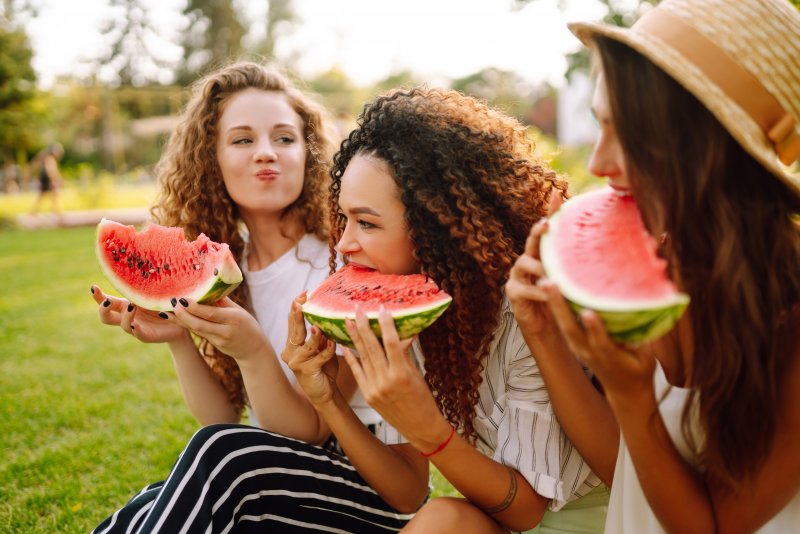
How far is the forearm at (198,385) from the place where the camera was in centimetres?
297

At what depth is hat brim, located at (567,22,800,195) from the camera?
1.45 metres

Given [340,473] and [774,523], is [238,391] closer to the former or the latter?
[340,473]

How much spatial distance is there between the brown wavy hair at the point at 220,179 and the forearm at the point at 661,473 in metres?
1.92

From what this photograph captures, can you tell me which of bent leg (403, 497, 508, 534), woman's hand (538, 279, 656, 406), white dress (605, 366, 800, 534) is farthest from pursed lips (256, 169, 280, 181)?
white dress (605, 366, 800, 534)

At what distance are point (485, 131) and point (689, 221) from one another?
0.95 metres

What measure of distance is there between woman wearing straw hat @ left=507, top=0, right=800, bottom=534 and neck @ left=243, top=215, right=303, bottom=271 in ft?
Answer: 5.71

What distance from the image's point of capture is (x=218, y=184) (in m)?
3.29

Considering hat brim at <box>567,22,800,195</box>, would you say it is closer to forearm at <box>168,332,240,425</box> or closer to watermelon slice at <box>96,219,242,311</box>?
watermelon slice at <box>96,219,242,311</box>

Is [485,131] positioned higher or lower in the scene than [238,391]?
higher

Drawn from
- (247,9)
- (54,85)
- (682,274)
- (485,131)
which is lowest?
(54,85)

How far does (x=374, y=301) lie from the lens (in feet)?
6.75

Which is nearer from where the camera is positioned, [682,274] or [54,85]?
[682,274]

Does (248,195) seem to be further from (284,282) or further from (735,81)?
(735,81)

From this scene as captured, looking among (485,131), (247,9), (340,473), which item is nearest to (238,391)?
(340,473)
